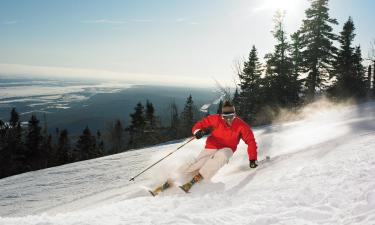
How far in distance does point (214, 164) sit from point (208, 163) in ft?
0.41

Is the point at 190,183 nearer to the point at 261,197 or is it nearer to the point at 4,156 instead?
the point at 261,197

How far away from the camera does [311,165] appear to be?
6.06 m

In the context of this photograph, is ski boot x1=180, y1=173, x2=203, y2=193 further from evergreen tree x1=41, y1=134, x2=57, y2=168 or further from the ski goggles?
evergreen tree x1=41, y1=134, x2=57, y2=168

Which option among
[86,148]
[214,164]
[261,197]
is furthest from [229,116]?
[86,148]

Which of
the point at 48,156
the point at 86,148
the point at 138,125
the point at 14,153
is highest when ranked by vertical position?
the point at 138,125

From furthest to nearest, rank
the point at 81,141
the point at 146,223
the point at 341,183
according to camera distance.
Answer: the point at 81,141 < the point at 341,183 < the point at 146,223

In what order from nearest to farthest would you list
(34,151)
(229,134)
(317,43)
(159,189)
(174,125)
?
(159,189) < (229,134) < (317,43) < (34,151) < (174,125)

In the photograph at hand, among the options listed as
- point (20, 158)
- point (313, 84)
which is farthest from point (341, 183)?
point (20, 158)

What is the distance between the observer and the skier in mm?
6830

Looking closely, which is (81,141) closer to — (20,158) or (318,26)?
(20,158)

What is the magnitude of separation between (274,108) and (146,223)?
34.4m

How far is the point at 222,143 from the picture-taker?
7.28m

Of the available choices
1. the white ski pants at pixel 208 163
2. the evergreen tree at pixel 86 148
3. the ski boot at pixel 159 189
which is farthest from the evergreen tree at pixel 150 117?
the ski boot at pixel 159 189

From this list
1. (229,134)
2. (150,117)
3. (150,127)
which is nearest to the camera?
(229,134)
